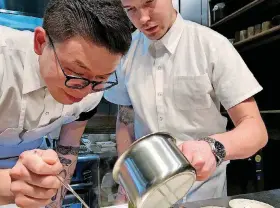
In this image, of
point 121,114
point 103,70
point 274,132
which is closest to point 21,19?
point 121,114

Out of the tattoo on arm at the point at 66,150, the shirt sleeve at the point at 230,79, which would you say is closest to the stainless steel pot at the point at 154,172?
the shirt sleeve at the point at 230,79

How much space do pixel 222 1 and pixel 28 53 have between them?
2.36m

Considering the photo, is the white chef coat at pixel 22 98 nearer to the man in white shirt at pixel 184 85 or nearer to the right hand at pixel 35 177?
the man in white shirt at pixel 184 85

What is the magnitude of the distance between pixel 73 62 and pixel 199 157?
1.58 ft

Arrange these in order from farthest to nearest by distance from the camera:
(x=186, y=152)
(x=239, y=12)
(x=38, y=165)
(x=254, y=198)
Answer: (x=239, y=12)
(x=254, y=198)
(x=186, y=152)
(x=38, y=165)

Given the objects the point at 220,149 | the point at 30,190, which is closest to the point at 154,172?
the point at 30,190

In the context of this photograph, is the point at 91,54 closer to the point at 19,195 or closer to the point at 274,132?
the point at 19,195

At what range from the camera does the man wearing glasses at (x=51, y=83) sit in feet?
2.83

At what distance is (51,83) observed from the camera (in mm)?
1138

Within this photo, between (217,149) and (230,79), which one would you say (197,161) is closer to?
(217,149)

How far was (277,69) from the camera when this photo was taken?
2.53 m

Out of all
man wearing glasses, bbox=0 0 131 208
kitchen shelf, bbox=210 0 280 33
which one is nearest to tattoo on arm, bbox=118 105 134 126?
man wearing glasses, bbox=0 0 131 208

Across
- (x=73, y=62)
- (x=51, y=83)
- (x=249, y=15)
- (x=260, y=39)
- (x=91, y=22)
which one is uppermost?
(x=91, y=22)

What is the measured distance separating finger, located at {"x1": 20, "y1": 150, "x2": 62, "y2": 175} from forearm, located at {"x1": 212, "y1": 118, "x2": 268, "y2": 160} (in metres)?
0.62
